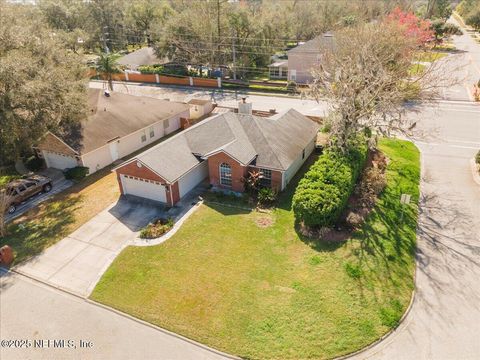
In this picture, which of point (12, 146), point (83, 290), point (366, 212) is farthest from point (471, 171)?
point (12, 146)

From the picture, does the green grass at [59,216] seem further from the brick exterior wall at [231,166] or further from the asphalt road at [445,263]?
the asphalt road at [445,263]

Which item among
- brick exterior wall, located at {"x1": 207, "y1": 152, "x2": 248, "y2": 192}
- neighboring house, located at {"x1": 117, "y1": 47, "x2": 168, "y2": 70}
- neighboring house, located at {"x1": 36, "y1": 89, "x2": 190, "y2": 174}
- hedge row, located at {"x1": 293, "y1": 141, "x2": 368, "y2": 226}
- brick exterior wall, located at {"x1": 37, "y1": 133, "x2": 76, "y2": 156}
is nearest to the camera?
hedge row, located at {"x1": 293, "y1": 141, "x2": 368, "y2": 226}

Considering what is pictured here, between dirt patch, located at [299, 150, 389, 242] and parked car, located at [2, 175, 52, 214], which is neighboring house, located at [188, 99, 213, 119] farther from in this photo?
dirt patch, located at [299, 150, 389, 242]

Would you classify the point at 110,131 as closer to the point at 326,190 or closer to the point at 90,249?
the point at 90,249

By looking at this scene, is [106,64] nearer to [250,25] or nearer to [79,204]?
[250,25]

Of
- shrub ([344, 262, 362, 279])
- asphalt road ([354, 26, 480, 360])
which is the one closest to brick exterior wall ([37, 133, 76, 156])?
shrub ([344, 262, 362, 279])

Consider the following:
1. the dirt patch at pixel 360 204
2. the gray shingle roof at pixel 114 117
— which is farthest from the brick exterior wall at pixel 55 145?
the dirt patch at pixel 360 204
